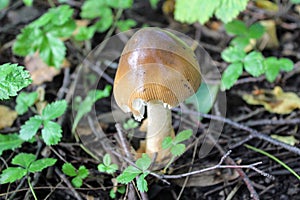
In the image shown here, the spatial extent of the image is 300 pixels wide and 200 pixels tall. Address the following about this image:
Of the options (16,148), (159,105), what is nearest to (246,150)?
(159,105)

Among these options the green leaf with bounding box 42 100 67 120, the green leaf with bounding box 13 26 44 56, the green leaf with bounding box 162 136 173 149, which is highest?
the green leaf with bounding box 13 26 44 56

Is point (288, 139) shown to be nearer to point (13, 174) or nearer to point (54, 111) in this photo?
point (54, 111)

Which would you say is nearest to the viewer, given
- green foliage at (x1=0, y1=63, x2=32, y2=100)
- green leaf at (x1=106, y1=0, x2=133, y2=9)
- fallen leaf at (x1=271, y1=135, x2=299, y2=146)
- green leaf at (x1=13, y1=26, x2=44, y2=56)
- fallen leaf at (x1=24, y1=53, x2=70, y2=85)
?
green foliage at (x1=0, y1=63, x2=32, y2=100)

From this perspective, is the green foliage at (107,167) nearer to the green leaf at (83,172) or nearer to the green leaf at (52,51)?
the green leaf at (83,172)

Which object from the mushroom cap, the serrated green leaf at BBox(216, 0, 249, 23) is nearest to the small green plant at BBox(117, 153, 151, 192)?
the mushroom cap

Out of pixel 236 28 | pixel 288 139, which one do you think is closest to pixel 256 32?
pixel 236 28

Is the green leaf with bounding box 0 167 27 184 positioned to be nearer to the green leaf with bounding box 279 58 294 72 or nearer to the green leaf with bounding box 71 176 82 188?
the green leaf with bounding box 71 176 82 188
